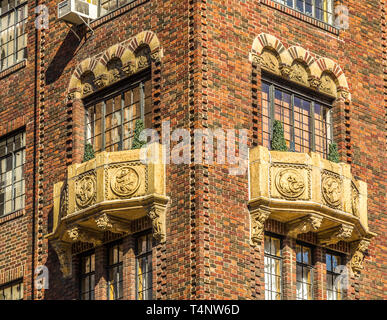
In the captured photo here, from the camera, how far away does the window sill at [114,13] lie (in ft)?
146

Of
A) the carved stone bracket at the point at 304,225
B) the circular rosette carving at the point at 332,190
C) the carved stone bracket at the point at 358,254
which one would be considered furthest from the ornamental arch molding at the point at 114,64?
the carved stone bracket at the point at 358,254

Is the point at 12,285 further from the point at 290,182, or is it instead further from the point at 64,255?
the point at 290,182

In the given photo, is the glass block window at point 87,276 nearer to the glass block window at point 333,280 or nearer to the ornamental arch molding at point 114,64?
the ornamental arch molding at point 114,64

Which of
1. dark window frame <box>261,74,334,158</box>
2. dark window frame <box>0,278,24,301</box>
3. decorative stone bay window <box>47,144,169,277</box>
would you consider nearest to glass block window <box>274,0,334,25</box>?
dark window frame <box>261,74,334,158</box>

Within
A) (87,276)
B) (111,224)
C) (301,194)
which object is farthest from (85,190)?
(301,194)

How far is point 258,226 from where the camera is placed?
134 feet

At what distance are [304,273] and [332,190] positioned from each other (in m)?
2.50

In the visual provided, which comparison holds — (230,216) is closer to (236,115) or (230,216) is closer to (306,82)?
(236,115)

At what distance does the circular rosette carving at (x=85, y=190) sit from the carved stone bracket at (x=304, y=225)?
5.52 m

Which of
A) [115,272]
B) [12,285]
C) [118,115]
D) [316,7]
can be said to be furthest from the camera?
[12,285]

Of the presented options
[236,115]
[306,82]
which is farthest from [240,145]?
[306,82]

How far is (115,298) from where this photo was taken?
4219 cm

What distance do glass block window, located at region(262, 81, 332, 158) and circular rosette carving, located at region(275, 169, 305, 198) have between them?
1.58 m

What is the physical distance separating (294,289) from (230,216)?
9.66 ft
